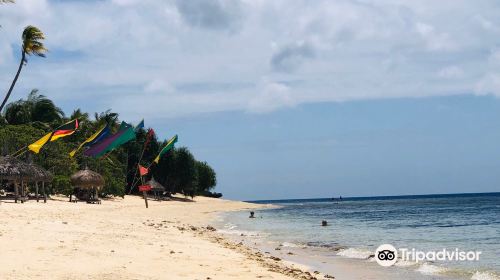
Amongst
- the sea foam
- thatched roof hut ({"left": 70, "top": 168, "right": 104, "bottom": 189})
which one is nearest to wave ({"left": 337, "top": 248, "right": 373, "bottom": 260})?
the sea foam

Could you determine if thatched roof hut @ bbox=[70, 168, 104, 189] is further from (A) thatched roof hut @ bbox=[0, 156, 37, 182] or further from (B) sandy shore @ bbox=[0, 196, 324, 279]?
(B) sandy shore @ bbox=[0, 196, 324, 279]

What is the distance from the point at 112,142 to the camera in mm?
44500

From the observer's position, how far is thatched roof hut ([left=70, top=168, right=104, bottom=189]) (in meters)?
43.2

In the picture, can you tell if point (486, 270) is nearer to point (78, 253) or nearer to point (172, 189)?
point (78, 253)

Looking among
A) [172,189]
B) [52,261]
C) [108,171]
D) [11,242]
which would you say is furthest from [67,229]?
[172,189]

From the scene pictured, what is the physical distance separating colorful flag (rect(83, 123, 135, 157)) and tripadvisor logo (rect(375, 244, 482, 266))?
29767mm

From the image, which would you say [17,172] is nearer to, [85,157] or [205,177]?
[85,157]

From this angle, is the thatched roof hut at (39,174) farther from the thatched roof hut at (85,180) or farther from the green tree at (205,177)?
the green tree at (205,177)

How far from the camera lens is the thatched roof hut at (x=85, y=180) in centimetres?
4319

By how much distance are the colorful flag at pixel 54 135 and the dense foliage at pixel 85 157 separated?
183 cm

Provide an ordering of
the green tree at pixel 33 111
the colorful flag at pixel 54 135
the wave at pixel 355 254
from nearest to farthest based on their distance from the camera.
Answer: the wave at pixel 355 254 < the colorful flag at pixel 54 135 < the green tree at pixel 33 111

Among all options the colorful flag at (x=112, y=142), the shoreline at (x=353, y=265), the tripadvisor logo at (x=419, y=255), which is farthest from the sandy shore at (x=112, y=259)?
the colorful flag at (x=112, y=142)

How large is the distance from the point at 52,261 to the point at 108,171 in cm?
4270

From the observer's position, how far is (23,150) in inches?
1572
